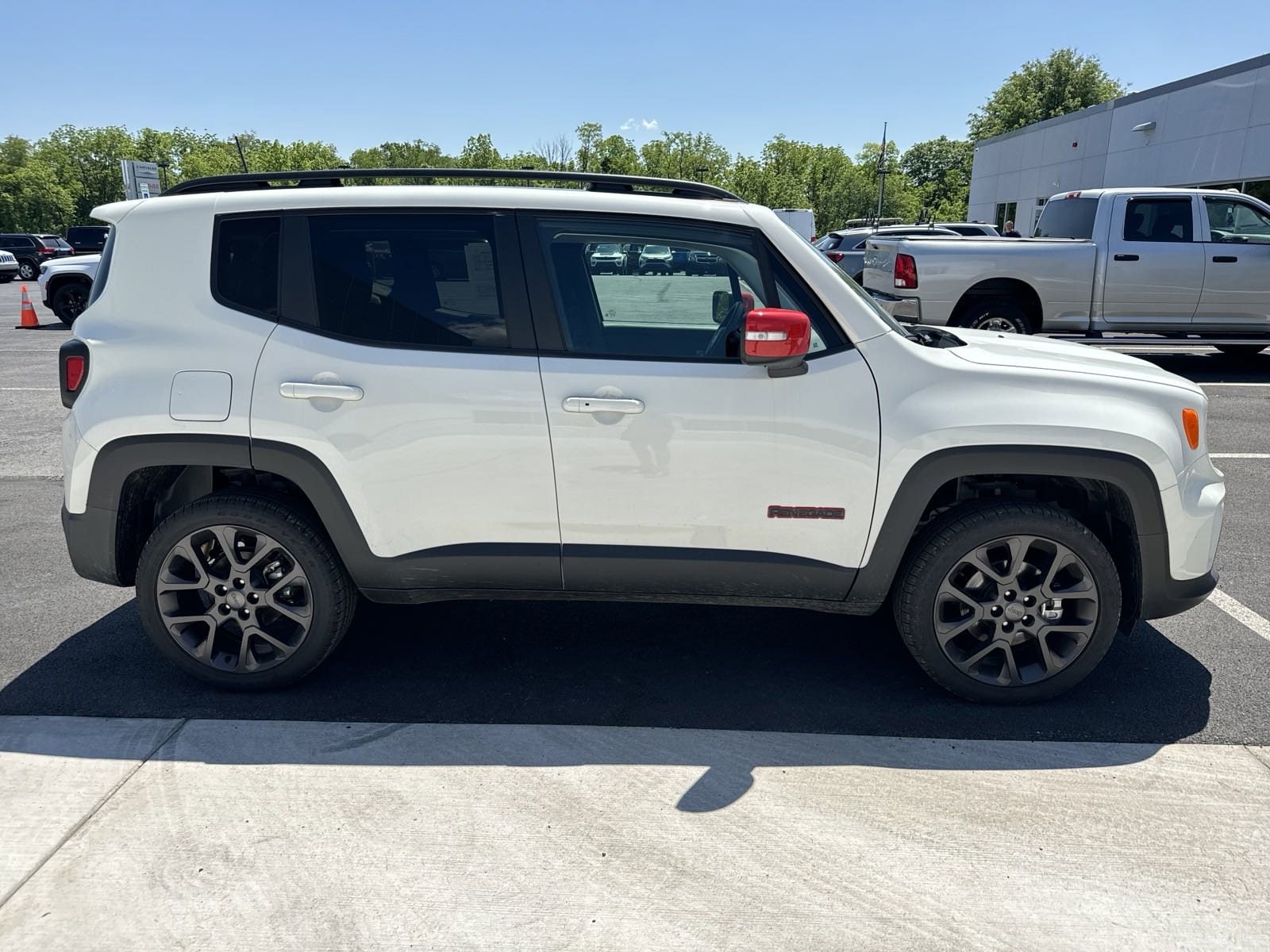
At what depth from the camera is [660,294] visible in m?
3.50

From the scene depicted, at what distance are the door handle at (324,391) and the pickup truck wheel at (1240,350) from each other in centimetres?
1191

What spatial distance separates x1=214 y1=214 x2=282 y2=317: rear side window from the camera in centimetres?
339

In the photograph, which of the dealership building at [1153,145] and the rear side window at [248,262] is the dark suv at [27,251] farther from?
the rear side window at [248,262]

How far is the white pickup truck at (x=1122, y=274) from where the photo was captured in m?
10.7

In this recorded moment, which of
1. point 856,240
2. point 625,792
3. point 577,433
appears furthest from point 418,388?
point 856,240

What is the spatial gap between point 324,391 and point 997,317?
9.26m

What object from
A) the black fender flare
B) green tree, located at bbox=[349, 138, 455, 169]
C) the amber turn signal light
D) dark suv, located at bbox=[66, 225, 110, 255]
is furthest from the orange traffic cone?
green tree, located at bbox=[349, 138, 455, 169]

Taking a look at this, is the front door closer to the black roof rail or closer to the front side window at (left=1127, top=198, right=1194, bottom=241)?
the black roof rail

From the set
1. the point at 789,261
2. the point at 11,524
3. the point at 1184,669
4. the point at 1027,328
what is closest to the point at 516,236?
the point at 789,261

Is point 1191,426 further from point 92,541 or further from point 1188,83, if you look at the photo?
point 1188,83

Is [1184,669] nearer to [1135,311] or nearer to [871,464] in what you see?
[871,464]

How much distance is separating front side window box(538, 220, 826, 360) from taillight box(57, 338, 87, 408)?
1692 mm

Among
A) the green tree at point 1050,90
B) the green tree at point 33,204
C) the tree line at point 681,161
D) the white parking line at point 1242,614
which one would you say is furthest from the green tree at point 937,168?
the white parking line at point 1242,614

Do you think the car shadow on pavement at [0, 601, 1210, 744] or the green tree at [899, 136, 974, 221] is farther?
the green tree at [899, 136, 974, 221]
